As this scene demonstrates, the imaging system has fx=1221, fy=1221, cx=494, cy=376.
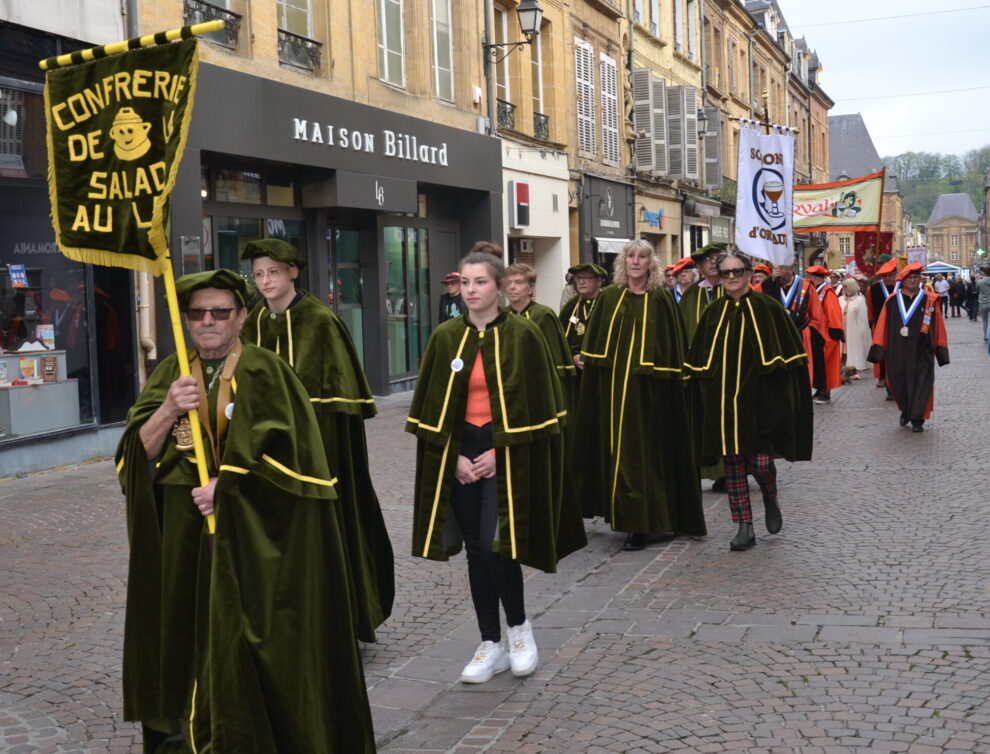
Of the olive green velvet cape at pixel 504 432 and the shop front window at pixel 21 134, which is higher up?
the shop front window at pixel 21 134

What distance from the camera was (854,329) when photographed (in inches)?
872

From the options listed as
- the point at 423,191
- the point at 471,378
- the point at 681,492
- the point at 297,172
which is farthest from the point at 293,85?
the point at 471,378

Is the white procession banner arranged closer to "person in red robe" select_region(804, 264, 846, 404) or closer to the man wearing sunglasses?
"person in red robe" select_region(804, 264, 846, 404)

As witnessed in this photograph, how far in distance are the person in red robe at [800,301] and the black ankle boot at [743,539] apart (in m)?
8.08

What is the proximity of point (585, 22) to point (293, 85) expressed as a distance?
11820mm

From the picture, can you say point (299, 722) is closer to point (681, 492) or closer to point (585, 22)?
point (681, 492)

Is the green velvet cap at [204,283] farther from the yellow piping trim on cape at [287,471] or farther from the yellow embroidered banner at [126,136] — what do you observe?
the yellow piping trim on cape at [287,471]

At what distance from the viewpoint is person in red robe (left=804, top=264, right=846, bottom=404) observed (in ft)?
53.1

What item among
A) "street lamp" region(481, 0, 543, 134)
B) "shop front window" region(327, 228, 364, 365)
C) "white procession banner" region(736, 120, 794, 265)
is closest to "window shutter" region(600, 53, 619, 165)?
"street lamp" region(481, 0, 543, 134)

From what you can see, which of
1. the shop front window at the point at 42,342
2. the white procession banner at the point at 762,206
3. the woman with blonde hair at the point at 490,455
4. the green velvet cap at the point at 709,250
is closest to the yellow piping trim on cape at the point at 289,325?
the woman with blonde hair at the point at 490,455

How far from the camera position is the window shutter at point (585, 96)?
2477 cm

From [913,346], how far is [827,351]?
3.71 meters

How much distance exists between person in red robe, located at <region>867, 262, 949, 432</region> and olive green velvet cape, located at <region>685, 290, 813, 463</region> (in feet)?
19.4

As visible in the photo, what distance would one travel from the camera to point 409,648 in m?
5.64
